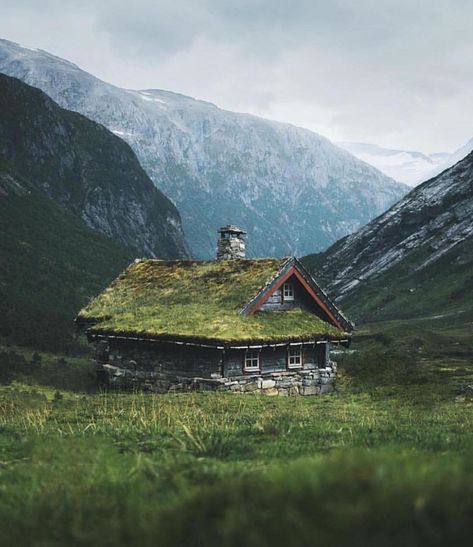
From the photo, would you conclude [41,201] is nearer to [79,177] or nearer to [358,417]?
[79,177]

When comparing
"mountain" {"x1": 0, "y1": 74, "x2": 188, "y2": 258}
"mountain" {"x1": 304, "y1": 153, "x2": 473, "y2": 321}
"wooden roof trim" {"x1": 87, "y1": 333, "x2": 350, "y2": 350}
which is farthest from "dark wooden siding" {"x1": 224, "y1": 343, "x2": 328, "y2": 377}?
"mountain" {"x1": 0, "y1": 74, "x2": 188, "y2": 258}

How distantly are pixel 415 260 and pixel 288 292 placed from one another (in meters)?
68.8

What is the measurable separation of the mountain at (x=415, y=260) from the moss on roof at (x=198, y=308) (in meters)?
37.1

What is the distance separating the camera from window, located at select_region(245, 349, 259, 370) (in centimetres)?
2660

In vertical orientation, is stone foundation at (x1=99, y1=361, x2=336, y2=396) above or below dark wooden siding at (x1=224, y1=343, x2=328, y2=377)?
below

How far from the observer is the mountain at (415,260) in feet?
254

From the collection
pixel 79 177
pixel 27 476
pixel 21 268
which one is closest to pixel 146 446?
pixel 27 476

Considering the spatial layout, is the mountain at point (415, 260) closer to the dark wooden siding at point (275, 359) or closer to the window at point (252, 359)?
the dark wooden siding at point (275, 359)

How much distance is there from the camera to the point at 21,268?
70812 millimetres

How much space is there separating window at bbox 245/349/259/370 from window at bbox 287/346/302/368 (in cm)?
188

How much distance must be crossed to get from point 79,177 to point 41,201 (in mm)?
49130

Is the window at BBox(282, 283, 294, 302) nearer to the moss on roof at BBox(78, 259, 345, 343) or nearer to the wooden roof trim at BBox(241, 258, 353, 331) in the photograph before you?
the wooden roof trim at BBox(241, 258, 353, 331)

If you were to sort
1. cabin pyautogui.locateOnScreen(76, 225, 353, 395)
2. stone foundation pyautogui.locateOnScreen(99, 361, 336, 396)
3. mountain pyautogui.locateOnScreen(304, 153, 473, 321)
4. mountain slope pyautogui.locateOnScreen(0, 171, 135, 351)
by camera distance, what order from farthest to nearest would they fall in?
1. mountain pyautogui.locateOnScreen(304, 153, 473, 321)
2. mountain slope pyautogui.locateOnScreen(0, 171, 135, 351)
3. cabin pyautogui.locateOnScreen(76, 225, 353, 395)
4. stone foundation pyautogui.locateOnScreen(99, 361, 336, 396)

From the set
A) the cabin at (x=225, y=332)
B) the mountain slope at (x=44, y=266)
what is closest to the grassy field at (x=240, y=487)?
the cabin at (x=225, y=332)
